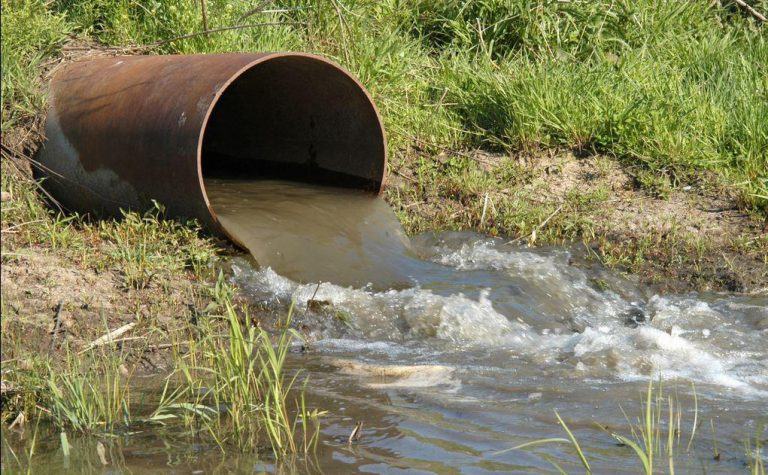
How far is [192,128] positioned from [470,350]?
1850mm

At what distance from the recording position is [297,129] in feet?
22.3

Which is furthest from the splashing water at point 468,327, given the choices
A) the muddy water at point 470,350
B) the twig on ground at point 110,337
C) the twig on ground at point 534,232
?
the twig on ground at point 110,337

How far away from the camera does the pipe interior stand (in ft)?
20.6

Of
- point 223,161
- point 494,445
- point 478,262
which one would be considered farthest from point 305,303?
point 223,161

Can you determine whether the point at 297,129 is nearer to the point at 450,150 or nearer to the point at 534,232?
the point at 450,150

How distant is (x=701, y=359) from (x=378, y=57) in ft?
12.7

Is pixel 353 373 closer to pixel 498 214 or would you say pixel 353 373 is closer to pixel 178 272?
pixel 178 272

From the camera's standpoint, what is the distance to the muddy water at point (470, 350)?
3225 millimetres

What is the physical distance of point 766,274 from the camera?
5.77 m

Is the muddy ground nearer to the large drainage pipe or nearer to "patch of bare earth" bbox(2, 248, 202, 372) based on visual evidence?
"patch of bare earth" bbox(2, 248, 202, 372)

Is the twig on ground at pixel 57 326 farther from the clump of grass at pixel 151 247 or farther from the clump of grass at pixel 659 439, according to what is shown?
the clump of grass at pixel 659 439

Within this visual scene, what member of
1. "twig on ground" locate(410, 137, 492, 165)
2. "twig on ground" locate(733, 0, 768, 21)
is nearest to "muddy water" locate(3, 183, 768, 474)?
"twig on ground" locate(410, 137, 492, 165)

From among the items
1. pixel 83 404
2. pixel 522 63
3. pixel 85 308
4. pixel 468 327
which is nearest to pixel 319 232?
pixel 468 327

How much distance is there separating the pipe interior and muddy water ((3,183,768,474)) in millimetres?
276
